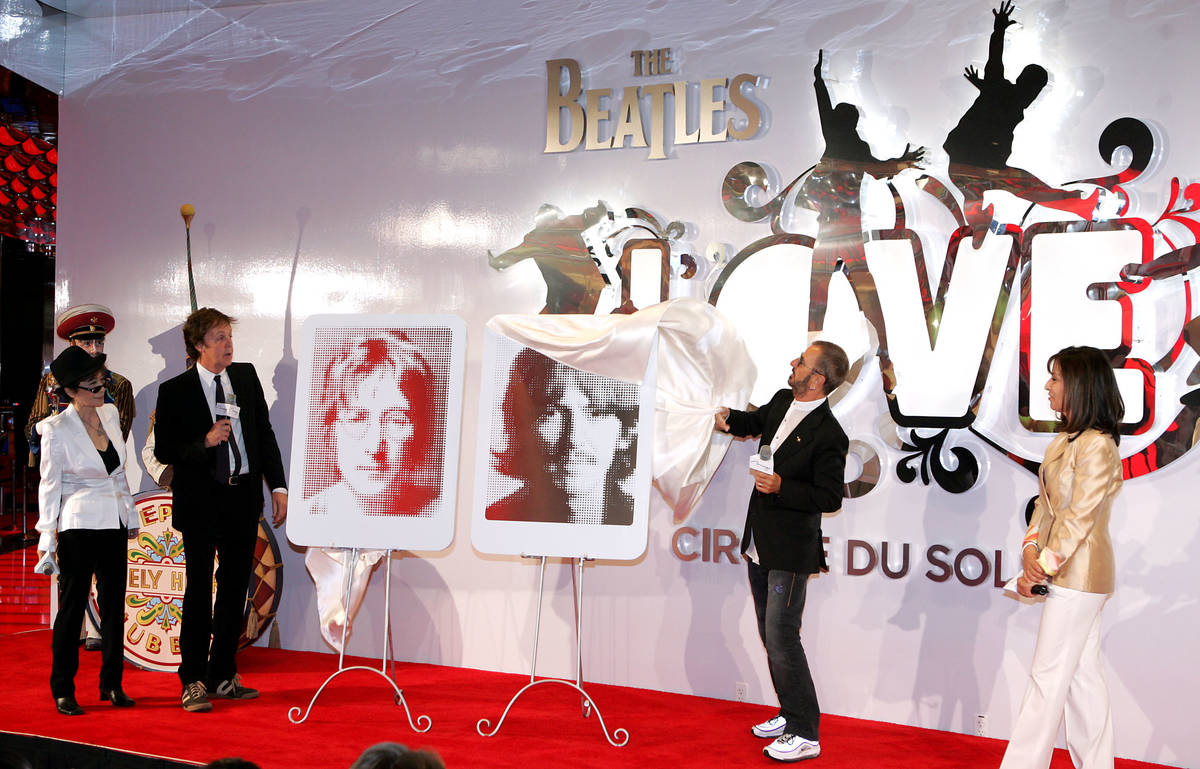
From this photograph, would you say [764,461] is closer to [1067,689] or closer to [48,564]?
[1067,689]

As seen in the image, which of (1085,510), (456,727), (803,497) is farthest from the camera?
(456,727)

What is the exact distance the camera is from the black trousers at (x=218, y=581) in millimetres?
4180

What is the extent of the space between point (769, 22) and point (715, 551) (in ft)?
7.82

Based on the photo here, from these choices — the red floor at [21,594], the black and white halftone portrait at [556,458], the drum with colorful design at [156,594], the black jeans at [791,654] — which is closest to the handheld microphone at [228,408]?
the drum with colorful design at [156,594]

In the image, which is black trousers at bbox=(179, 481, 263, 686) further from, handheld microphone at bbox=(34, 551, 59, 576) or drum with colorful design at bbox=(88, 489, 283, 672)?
handheld microphone at bbox=(34, 551, 59, 576)

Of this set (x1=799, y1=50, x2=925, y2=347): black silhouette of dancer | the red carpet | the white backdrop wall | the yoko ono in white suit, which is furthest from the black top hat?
A: (x1=799, y1=50, x2=925, y2=347): black silhouette of dancer

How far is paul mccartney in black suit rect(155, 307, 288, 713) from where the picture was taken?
418 cm

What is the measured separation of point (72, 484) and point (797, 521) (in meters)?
2.94

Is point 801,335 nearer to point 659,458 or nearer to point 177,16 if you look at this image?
point 659,458

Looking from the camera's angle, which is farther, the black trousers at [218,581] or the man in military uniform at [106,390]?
the man in military uniform at [106,390]

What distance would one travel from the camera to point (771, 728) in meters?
3.83

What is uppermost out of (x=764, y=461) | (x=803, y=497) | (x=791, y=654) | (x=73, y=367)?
(x=73, y=367)

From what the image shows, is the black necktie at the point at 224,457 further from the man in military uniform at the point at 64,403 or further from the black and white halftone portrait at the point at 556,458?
the black and white halftone portrait at the point at 556,458

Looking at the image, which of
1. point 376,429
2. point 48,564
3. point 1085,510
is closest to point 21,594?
point 48,564
